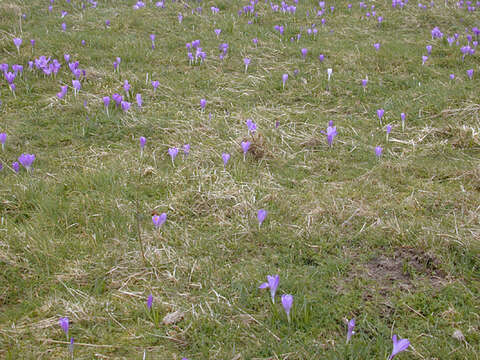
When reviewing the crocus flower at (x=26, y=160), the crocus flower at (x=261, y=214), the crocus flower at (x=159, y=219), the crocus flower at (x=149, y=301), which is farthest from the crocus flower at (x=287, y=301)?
the crocus flower at (x=26, y=160)

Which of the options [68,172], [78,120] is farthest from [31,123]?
[68,172]

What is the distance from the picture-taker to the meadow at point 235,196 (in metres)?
2.51

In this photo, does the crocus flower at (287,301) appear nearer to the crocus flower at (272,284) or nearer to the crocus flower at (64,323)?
the crocus flower at (272,284)

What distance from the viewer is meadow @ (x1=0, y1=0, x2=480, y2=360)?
2.51 m

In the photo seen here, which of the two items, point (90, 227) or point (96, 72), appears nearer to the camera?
point (90, 227)

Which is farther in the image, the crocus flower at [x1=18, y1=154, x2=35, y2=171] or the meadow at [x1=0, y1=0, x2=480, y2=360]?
the crocus flower at [x1=18, y1=154, x2=35, y2=171]

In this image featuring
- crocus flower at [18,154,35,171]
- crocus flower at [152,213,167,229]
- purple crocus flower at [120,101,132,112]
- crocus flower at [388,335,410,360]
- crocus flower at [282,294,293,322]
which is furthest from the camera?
purple crocus flower at [120,101,132,112]

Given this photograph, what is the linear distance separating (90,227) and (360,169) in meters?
2.23

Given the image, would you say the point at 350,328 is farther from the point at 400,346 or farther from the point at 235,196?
the point at 235,196

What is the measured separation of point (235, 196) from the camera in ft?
11.9

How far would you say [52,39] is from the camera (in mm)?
6586

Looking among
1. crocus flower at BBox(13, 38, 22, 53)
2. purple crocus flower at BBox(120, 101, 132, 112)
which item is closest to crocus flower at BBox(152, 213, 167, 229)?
purple crocus flower at BBox(120, 101, 132, 112)

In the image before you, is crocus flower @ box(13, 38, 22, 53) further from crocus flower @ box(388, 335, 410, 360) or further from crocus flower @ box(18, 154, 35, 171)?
crocus flower @ box(388, 335, 410, 360)

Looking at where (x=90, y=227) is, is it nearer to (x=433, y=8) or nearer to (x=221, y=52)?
(x=221, y=52)
